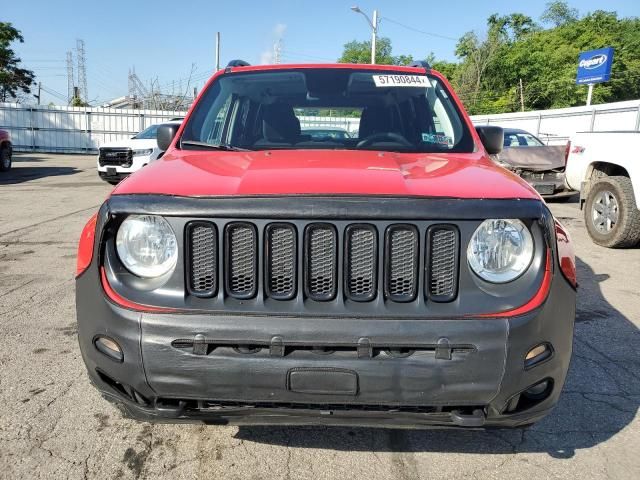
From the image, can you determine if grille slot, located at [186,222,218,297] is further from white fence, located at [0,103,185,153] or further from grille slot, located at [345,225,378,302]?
white fence, located at [0,103,185,153]

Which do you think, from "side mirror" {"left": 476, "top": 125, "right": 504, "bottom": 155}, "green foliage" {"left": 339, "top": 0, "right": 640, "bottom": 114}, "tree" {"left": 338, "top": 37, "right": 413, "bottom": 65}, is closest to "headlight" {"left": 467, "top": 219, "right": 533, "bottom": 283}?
"side mirror" {"left": 476, "top": 125, "right": 504, "bottom": 155}

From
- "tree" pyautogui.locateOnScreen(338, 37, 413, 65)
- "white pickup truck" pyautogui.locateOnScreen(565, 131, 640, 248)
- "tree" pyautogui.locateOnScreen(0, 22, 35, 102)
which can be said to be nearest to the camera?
"white pickup truck" pyautogui.locateOnScreen(565, 131, 640, 248)

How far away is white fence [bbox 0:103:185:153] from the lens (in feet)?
92.1

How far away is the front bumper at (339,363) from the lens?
182 centimetres

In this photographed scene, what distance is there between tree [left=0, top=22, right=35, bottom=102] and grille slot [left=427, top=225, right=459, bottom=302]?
4625 cm

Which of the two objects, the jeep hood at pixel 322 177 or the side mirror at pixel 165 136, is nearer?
the jeep hood at pixel 322 177

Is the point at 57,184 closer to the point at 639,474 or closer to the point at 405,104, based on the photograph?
the point at 405,104

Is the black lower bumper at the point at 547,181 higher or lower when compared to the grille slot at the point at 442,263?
lower

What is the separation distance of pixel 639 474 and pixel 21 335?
383 cm

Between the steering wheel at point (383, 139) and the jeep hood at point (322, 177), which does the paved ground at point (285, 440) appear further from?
the steering wheel at point (383, 139)

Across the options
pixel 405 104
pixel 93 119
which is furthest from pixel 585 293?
pixel 93 119

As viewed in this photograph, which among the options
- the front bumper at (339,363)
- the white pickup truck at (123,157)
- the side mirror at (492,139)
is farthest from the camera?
the white pickup truck at (123,157)

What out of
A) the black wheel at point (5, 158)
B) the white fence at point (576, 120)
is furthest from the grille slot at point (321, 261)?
the black wheel at point (5, 158)

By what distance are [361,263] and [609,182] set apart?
618 centimetres
